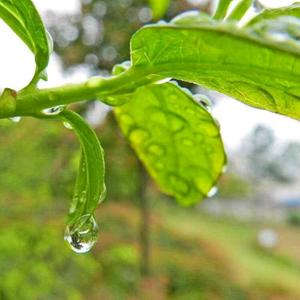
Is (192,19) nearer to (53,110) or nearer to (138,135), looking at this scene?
(53,110)

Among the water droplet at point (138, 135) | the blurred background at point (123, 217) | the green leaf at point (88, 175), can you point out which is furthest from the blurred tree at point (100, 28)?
the green leaf at point (88, 175)

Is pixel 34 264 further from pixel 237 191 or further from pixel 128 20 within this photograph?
pixel 237 191

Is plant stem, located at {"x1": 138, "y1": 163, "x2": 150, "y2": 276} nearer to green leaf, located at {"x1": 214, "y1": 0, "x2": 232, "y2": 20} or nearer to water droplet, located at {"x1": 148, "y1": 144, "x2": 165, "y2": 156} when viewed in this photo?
water droplet, located at {"x1": 148, "y1": 144, "x2": 165, "y2": 156}

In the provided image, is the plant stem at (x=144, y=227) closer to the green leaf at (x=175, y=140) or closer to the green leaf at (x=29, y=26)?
the green leaf at (x=175, y=140)

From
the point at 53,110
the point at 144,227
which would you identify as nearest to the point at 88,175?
the point at 53,110

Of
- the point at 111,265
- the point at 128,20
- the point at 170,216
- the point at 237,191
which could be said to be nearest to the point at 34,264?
the point at 111,265

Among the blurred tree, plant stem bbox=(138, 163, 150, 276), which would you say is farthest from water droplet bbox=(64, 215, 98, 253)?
plant stem bbox=(138, 163, 150, 276)
